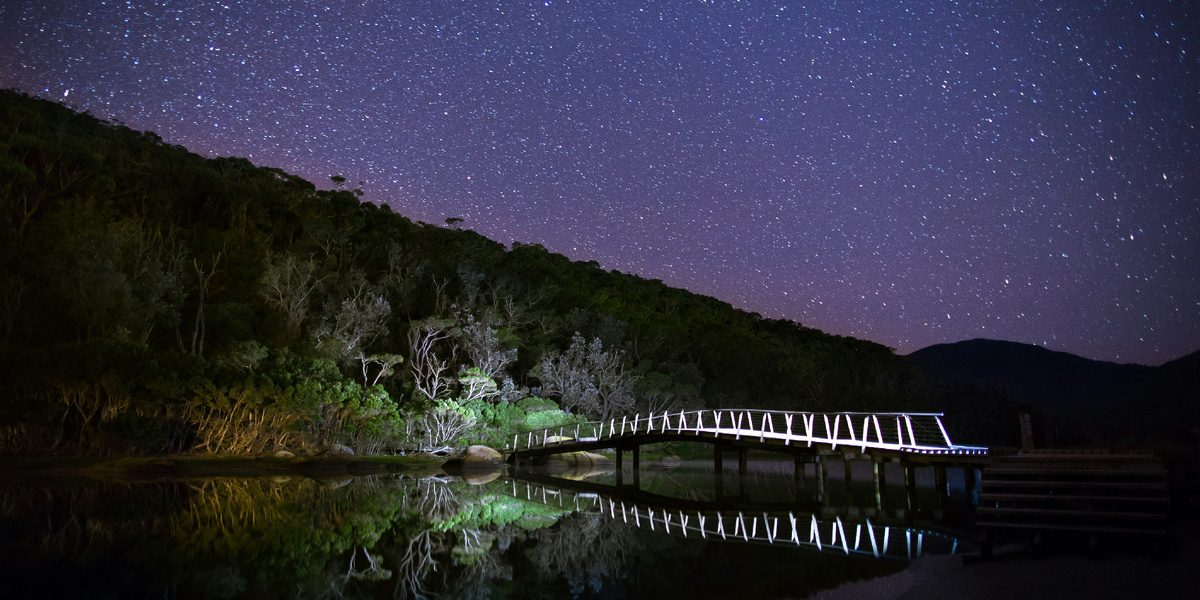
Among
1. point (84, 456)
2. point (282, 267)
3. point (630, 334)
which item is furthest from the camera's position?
point (630, 334)

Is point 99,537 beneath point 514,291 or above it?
beneath

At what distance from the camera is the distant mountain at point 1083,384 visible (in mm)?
36594

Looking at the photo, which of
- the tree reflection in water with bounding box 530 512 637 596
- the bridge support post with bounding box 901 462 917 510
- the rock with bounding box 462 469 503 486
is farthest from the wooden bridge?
the tree reflection in water with bounding box 530 512 637 596

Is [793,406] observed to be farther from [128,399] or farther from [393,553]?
[393,553]

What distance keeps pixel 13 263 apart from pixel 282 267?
9119mm

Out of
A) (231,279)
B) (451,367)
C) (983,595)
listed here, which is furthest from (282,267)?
(983,595)

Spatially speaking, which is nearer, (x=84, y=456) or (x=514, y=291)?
(x=84, y=456)

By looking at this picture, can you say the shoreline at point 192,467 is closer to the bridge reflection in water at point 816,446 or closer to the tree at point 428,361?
the bridge reflection in water at point 816,446

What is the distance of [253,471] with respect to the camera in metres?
22.6

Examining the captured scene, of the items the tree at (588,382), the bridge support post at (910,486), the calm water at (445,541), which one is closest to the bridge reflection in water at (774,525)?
the calm water at (445,541)

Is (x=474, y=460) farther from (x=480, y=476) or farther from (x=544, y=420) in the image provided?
(x=544, y=420)

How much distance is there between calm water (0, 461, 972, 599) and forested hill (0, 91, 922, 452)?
5.07 m

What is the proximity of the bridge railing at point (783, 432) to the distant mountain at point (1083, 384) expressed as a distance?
6227 millimetres

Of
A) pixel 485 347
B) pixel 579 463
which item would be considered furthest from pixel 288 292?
pixel 579 463
